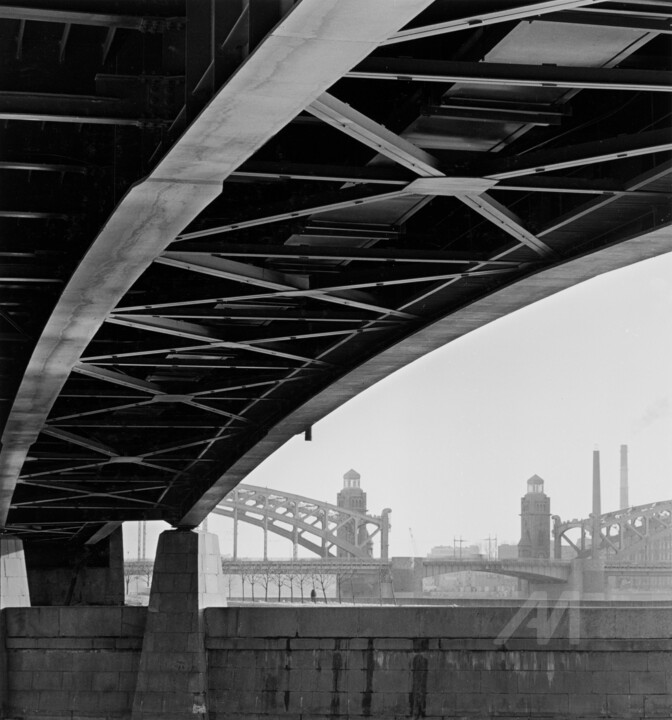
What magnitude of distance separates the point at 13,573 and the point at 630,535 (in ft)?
304

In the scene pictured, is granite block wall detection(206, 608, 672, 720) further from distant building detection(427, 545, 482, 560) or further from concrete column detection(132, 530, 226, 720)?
distant building detection(427, 545, 482, 560)

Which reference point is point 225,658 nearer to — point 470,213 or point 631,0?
point 470,213

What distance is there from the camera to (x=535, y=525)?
12219 cm

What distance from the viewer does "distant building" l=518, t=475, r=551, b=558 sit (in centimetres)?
12056

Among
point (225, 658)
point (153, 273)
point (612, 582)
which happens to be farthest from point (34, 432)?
point (612, 582)

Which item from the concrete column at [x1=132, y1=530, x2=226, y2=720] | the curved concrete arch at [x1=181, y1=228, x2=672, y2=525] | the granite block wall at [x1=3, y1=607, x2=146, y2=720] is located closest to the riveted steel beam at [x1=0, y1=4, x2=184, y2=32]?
the curved concrete arch at [x1=181, y1=228, x2=672, y2=525]

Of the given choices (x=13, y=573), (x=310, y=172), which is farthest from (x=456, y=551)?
(x=310, y=172)

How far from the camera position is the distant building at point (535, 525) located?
396 feet

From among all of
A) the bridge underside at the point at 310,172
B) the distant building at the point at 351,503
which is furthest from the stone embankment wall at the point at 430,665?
the distant building at the point at 351,503

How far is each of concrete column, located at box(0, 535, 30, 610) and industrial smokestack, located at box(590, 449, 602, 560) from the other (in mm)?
75637

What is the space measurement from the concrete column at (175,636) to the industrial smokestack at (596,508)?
77.2m

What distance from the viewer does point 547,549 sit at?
120m

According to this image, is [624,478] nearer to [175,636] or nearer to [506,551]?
[506,551]

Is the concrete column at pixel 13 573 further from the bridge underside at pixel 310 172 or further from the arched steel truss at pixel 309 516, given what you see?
the arched steel truss at pixel 309 516
